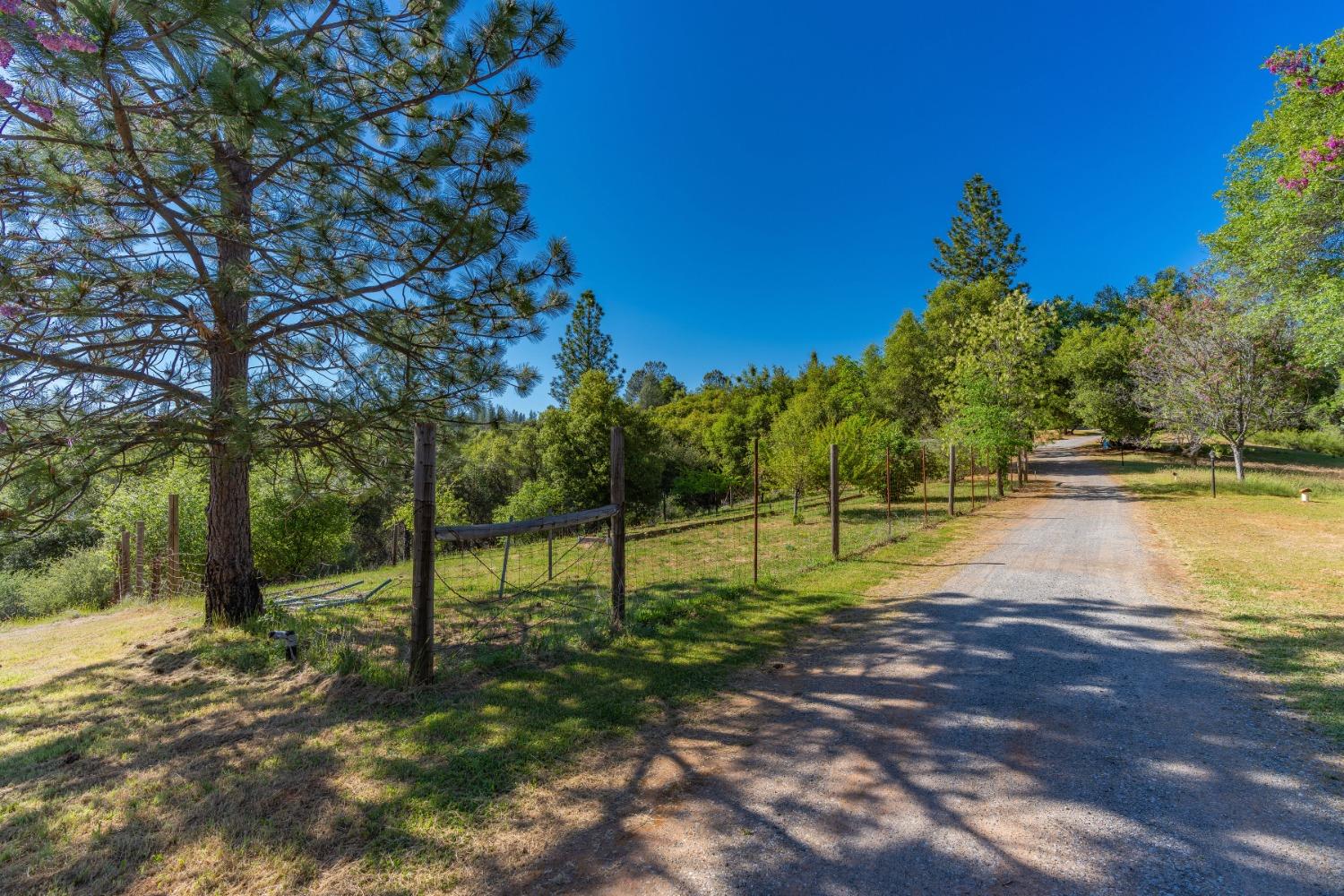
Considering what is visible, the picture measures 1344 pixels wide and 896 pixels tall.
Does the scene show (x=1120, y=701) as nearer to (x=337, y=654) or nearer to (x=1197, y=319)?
(x=337, y=654)

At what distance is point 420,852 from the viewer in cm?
230

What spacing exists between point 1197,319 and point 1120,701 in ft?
73.5

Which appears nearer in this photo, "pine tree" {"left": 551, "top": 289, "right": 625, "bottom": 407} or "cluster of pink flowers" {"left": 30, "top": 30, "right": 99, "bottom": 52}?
"cluster of pink flowers" {"left": 30, "top": 30, "right": 99, "bottom": 52}

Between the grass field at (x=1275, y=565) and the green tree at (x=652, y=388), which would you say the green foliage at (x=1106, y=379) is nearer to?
the grass field at (x=1275, y=565)

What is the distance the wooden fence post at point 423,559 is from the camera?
4039 millimetres

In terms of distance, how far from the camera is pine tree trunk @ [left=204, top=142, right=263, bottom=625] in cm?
403

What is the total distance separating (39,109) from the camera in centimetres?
333

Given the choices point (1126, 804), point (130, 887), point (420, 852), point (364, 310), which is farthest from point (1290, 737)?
point (364, 310)

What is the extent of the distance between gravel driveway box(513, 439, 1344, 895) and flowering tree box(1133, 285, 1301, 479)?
1862 centimetres

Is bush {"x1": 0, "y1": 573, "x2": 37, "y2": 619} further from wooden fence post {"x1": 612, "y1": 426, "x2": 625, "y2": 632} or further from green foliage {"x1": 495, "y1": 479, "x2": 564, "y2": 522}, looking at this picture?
wooden fence post {"x1": 612, "y1": 426, "x2": 625, "y2": 632}

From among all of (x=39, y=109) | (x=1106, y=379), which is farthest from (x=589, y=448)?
(x=1106, y=379)

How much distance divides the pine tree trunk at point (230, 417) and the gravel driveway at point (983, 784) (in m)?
3.85

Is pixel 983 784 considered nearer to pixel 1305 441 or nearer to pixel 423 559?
pixel 423 559

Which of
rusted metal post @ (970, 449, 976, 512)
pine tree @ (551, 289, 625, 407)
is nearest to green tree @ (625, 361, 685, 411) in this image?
pine tree @ (551, 289, 625, 407)
